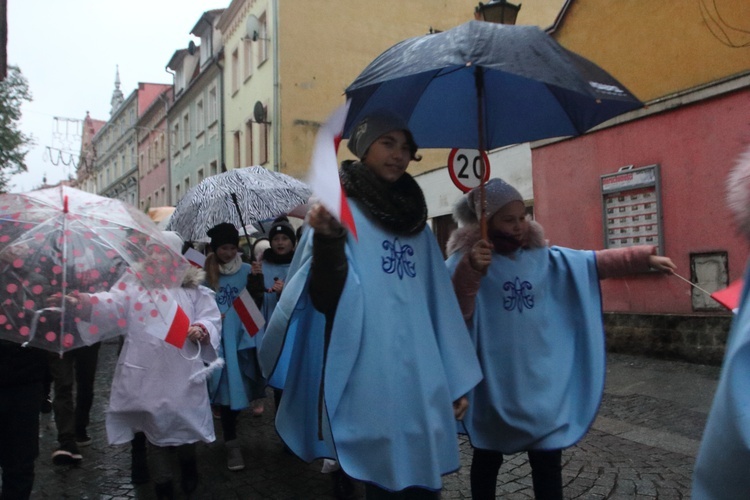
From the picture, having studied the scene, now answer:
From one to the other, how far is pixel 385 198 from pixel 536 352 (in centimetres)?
110

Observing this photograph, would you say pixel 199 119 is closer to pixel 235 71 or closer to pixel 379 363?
pixel 235 71

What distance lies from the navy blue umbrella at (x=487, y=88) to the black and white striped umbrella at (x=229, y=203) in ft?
7.70

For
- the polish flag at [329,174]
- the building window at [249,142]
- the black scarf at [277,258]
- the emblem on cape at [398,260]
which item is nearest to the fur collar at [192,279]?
the black scarf at [277,258]

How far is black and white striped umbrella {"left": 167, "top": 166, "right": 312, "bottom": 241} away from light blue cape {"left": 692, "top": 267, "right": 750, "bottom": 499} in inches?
178

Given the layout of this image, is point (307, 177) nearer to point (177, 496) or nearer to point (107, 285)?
point (107, 285)

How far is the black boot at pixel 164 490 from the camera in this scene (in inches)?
162

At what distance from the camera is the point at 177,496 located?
4363mm

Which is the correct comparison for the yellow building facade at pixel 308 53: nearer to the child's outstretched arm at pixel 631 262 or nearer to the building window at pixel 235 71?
the building window at pixel 235 71

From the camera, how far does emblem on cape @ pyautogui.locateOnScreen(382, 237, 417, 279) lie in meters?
2.53

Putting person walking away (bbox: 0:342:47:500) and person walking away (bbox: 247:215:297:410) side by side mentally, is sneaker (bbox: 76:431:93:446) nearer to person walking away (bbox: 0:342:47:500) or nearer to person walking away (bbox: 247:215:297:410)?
person walking away (bbox: 247:215:297:410)

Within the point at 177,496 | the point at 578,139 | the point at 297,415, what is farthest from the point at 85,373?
the point at 578,139

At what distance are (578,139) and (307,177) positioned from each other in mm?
9916

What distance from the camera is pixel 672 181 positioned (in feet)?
31.2

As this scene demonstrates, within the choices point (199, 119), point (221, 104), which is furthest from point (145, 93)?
point (221, 104)
